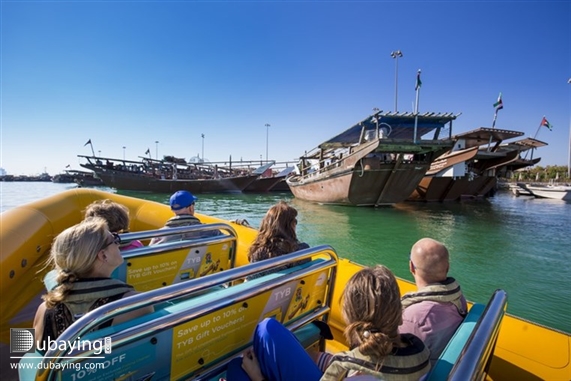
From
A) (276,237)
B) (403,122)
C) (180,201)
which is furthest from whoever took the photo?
(403,122)

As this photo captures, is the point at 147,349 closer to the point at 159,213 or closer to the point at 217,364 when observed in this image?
the point at 217,364

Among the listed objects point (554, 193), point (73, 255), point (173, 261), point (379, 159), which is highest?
point (379, 159)

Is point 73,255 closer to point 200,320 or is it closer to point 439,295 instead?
point 200,320

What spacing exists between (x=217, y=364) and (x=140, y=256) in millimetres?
1311

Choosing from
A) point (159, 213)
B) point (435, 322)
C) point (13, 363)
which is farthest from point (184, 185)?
point (435, 322)

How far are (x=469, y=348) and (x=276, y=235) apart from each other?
4.92 feet

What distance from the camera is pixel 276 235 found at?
2.40 meters

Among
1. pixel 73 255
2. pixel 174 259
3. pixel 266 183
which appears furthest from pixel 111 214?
pixel 266 183

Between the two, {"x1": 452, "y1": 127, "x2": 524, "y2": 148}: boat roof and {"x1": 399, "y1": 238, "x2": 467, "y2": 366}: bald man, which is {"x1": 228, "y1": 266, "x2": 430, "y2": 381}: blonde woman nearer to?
{"x1": 399, "y1": 238, "x2": 467, "y2": 366}: bald man

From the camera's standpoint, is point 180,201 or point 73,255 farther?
point 180,201

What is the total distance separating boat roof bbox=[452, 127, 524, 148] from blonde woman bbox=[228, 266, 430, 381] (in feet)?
76.4

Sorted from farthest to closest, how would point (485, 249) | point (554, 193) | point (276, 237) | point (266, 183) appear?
1. point (266, 183)
2. point (554, 193)
3. point (485, 249)
4. point (276, 237)

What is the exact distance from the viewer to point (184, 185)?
28984mm

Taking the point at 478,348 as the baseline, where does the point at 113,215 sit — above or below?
above
